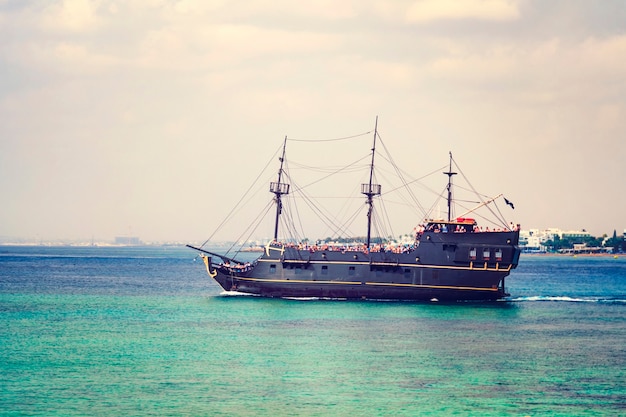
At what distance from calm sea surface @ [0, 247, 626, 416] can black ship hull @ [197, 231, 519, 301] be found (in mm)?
1713

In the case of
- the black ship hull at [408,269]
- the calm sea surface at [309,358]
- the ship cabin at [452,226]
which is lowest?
the calm sea surface at [309,358]

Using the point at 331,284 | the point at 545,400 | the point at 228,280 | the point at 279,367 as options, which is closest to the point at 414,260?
the point at 331,284

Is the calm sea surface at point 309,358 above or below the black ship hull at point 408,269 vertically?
below

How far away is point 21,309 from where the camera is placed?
2490 inches

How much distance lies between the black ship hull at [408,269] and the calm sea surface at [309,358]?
1.71m

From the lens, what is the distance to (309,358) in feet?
135

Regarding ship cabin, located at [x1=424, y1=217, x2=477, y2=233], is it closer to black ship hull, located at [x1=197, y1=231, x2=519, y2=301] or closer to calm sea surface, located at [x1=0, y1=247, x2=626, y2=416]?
black ship hull, located at [x1=197, y1=231, x2=519, y2=301]

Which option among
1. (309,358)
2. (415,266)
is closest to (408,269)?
(415,266)

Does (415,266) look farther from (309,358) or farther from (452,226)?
(309,358)

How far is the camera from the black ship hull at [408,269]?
214ft

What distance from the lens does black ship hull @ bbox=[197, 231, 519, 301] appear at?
6538 centimetres

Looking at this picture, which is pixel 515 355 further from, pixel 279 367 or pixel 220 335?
pixel 220 335

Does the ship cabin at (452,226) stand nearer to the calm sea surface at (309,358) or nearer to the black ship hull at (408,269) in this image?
the black ship hull at (408,269)

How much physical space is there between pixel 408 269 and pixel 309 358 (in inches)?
1023
